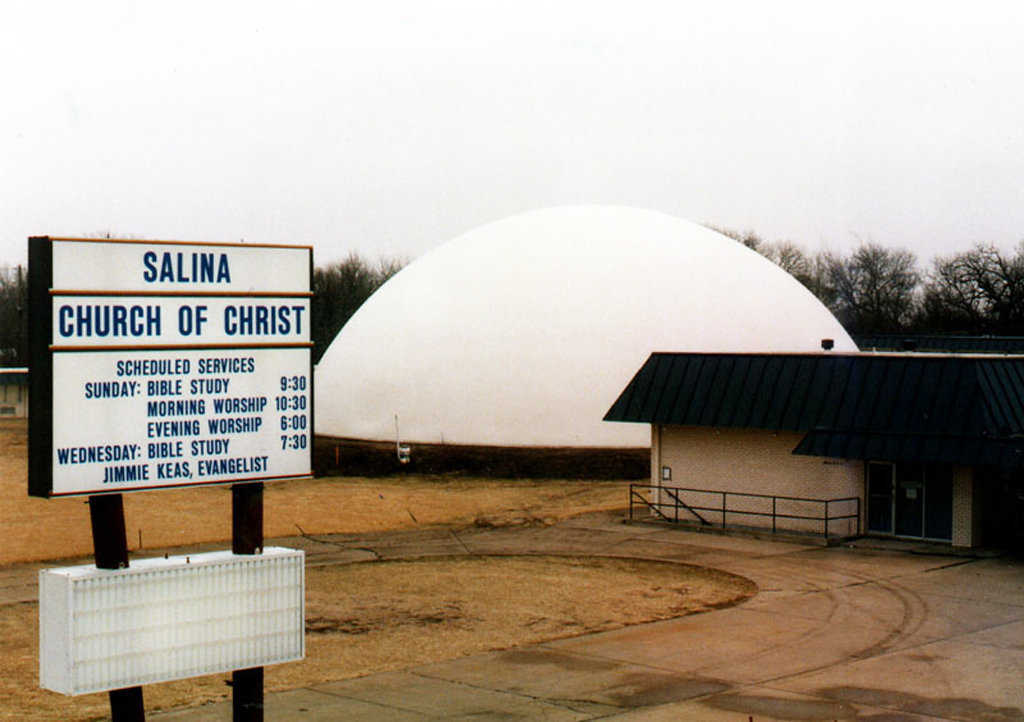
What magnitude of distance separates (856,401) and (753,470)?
3700 mm

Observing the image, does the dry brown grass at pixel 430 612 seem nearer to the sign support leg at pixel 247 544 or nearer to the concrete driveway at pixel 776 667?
the concrete driveway at pixel 776 667

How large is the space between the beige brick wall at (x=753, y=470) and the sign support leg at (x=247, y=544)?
67.4ft

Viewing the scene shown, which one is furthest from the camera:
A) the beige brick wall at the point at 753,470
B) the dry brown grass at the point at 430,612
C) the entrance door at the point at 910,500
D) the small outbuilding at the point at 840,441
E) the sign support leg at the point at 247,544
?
the beige brick wall at the point at 753,470

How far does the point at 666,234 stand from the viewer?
57812 mm

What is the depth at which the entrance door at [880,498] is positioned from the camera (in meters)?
28.8

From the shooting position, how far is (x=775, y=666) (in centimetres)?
1659

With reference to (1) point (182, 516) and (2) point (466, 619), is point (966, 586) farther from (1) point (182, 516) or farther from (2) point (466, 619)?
(1) point (182, 516)

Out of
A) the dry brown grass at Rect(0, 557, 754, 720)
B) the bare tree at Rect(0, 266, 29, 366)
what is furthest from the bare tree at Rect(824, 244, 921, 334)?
the dry brown grass at Rect(0, 557, 754, 720)

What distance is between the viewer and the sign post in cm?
1009

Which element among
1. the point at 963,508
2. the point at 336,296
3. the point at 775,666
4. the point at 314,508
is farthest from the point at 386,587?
the point at 336,296

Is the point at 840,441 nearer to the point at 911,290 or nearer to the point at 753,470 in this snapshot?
the point at 753,470

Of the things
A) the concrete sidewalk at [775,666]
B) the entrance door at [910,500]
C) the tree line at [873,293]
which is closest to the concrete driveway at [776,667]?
the concrete sidewalk at [775,666]

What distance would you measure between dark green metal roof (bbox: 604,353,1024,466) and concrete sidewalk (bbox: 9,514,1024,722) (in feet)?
9.03

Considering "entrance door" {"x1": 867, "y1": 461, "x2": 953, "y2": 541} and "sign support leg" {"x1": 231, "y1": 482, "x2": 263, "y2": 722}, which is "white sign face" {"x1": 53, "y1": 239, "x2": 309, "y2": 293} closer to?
"sign support leg" {"x1": 231, "y1": 482, "x2": 263, "y2": 722}
